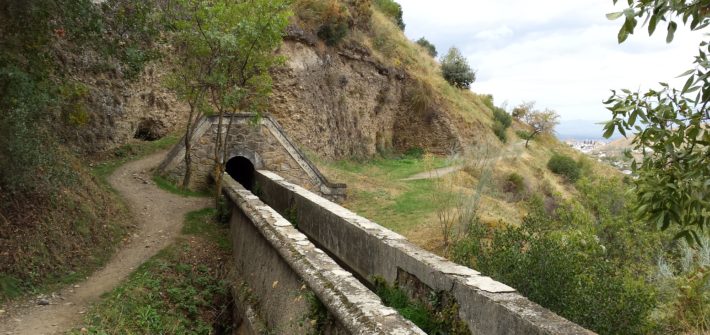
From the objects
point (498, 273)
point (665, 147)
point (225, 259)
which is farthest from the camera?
point (225, 259)

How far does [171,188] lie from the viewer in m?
14.2

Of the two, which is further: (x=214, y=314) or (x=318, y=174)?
(x=318, y=174)

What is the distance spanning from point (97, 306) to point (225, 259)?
314 centimetres

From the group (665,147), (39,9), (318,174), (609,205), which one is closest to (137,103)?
(318,174)

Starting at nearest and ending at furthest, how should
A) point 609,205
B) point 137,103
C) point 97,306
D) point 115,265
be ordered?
point 97,306, point 115,265, point 609,205, point 137,103

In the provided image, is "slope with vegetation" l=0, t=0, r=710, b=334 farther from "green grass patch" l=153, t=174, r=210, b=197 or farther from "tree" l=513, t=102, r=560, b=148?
"tree" l=513, t=102, r=560, b=148

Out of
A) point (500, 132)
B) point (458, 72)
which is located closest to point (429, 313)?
point (500, 132)

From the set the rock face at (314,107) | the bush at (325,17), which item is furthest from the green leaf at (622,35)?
the bush at (325,17)

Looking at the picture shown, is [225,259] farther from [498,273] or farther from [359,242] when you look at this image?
[498,273]

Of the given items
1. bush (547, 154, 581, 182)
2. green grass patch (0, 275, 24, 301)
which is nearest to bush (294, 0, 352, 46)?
bush (547, 154, 581, 182)

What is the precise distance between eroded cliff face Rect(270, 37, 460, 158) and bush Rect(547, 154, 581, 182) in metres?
6.56

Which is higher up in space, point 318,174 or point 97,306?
point 318,174

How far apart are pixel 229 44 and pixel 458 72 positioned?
28721mm

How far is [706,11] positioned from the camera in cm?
348
